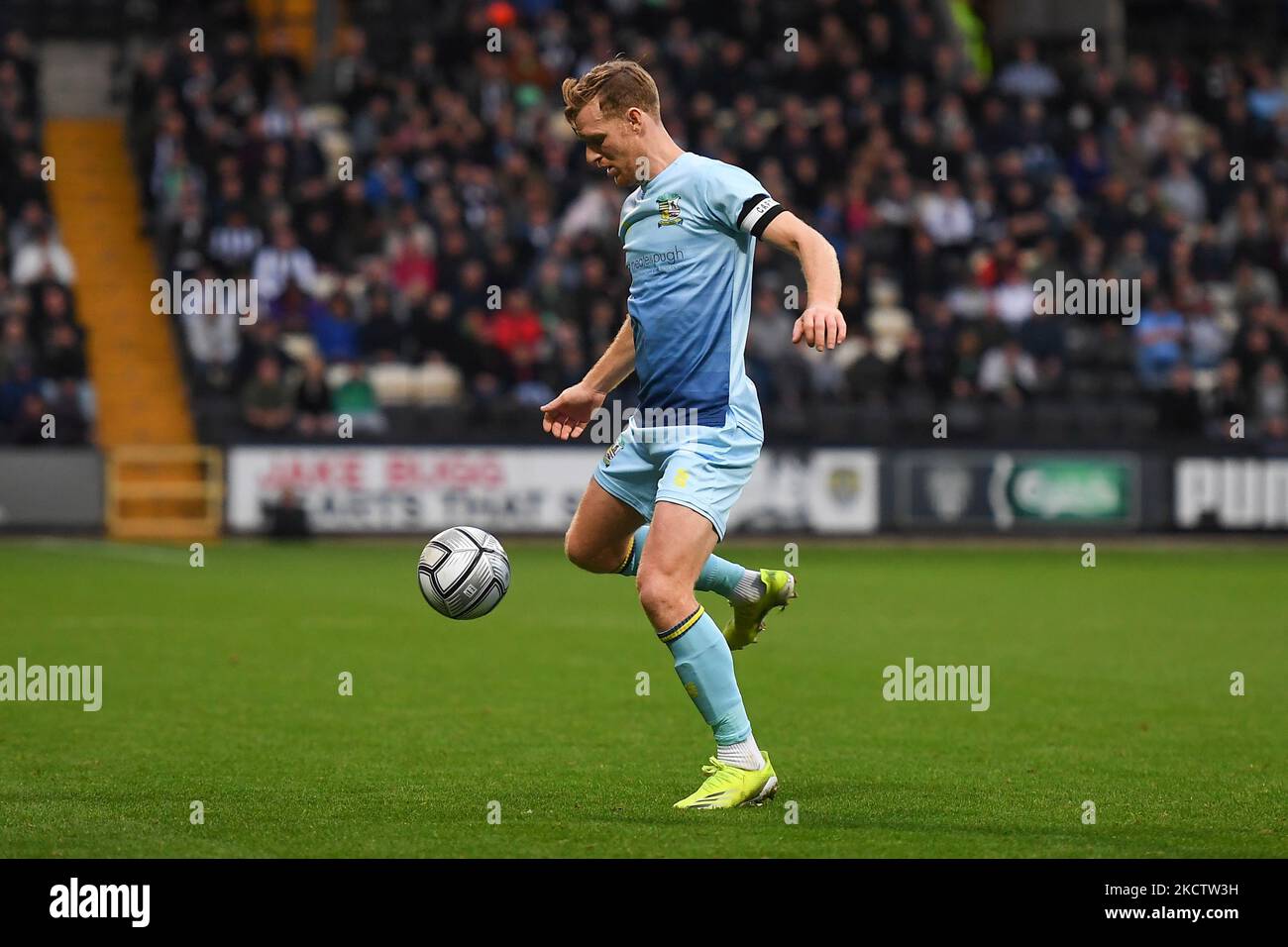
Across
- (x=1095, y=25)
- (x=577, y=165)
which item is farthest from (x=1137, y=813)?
(x=1095, y=25)

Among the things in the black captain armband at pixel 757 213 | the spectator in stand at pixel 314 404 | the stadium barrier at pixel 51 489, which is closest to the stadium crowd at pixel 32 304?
the stadium barrier at pixel 51 489

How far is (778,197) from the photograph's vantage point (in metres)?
→ 24.5

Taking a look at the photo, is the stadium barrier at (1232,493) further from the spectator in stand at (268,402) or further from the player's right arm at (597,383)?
the player's right arm at (597,383)

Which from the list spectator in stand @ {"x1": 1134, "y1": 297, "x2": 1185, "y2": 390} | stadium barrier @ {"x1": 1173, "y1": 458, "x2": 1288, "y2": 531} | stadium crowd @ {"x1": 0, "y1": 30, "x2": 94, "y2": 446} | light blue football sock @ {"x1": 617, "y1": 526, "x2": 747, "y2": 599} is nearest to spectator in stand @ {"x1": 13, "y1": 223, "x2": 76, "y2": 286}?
stadium crowd @ {"x1": 0, "y1": 30, "x2": 94, "y2": 446}

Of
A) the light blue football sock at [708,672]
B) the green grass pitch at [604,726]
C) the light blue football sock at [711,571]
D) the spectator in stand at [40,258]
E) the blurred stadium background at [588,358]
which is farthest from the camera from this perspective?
the spectator in stand at [40,258]

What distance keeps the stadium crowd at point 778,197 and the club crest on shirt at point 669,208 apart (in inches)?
613

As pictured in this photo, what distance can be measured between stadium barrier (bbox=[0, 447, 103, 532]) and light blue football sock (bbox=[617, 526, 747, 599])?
15730mm

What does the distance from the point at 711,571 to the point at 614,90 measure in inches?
71.1

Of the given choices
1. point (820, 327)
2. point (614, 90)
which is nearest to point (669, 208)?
point (614, 90)

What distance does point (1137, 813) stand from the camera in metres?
6.80

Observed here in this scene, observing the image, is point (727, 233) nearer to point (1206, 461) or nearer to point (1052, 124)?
point (1206, 461)

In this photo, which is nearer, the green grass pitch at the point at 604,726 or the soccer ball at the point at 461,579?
the green grass pitch at the point at 604,726

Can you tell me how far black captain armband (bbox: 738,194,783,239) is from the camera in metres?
6.73

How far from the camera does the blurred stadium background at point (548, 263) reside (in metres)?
22.5
